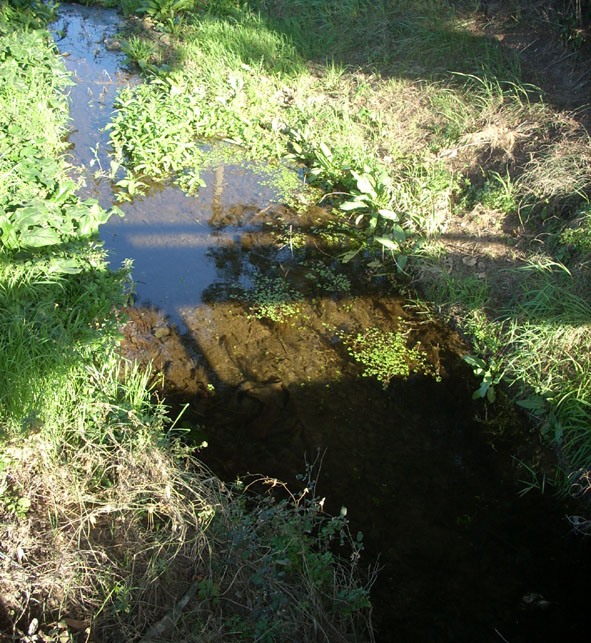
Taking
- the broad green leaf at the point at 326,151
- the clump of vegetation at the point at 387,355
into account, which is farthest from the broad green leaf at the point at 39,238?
the broad green leaf at the point at 326,151

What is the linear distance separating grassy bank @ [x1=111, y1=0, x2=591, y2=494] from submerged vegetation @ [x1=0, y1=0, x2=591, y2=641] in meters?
0.02

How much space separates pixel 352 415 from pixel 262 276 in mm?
1665

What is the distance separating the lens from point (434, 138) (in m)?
6.07

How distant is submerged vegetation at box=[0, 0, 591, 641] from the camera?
2523 millimetres

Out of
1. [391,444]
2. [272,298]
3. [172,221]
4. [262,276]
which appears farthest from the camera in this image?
[172,221]

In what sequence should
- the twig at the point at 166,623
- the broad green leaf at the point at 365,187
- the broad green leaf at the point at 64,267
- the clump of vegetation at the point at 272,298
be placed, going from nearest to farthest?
the twig at the point at 166,623 < the broad green leaf at the point at 64,267 < the clump of vegetation at the point at 272,298 < the broad green leaf at the point at 365,187

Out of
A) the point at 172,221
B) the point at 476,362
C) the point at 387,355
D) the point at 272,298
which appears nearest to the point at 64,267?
the point at 272,298

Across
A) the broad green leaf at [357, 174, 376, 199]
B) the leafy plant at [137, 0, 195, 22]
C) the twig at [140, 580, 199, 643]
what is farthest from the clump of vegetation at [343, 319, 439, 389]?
the leafy plant at [137, 0, 195, 22]

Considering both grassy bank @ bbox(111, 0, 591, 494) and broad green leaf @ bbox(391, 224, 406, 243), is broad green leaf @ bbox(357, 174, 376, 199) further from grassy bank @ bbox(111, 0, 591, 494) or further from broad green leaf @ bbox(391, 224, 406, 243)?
broad green leaf @ bbox(391, 224, 406, 243)

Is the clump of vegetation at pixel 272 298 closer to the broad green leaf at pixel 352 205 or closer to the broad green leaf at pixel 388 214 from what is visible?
the broad green leaf at pixel 352 205

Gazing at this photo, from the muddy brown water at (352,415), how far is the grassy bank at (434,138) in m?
0.35

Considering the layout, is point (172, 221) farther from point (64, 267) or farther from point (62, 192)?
point (64, 267)

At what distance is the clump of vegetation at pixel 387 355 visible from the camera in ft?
13.7

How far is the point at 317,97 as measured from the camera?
7035 millimetres
